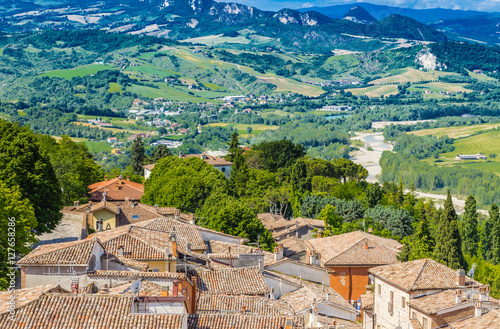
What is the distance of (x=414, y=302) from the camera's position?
1067 inches

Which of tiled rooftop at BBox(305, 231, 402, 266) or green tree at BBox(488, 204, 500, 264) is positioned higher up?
tiled rooftop at BBox(305, 231, 402, 266)

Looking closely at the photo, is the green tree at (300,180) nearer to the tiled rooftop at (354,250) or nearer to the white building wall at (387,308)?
the tiled rooftop at (354,250)

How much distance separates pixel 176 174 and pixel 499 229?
33267 millimetres

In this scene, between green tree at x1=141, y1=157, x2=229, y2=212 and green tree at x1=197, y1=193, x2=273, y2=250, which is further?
green tree at x1=141, y1=157, x2=229, y2=212

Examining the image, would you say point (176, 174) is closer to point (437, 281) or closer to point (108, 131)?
point (437, 281)

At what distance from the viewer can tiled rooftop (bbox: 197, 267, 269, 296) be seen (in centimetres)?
2327

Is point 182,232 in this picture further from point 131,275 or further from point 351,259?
point 131,275

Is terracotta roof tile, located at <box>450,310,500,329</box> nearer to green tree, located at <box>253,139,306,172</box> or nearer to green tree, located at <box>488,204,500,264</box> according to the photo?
green tree, located at <box>488,204,500,264</box>

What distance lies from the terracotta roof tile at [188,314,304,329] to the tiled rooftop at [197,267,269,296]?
14.6ft

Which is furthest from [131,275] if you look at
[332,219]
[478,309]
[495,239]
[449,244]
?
[495,239]

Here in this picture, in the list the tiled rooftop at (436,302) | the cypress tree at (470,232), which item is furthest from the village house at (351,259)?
the cypress tree at (470,232)

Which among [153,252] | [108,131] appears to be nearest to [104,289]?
[153,252]

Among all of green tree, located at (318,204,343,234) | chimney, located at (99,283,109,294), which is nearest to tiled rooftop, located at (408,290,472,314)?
chimney, located at (99,283,109,294)

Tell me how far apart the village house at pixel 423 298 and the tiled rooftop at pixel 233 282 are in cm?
616
